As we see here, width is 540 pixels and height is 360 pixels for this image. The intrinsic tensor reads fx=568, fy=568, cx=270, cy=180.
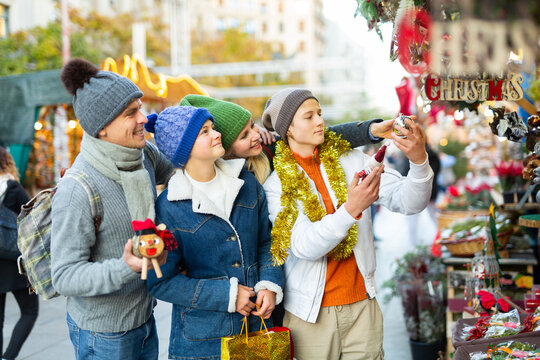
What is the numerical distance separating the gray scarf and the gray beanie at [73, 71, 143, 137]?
74 millimetres

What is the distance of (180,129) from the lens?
2.27 meters

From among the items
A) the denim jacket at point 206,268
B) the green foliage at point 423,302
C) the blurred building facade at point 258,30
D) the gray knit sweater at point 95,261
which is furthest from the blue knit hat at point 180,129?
the blurred building facade at point 258,30

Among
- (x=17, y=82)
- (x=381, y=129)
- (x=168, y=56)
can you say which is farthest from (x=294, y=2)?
(x=381, y=129)

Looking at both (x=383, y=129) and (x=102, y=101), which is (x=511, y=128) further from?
(x=102, y=101)

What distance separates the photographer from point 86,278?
81.6 inches

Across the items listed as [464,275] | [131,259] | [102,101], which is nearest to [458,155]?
[464,275]

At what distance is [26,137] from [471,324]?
6571mm

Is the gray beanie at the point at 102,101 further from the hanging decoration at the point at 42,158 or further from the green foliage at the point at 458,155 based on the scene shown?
the green foliage at the point at 458,155

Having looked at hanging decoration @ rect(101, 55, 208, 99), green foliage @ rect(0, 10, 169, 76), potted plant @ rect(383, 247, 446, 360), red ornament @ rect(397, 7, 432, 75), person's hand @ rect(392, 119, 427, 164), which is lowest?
potted plant @ rect(383, 247, 446, 360)

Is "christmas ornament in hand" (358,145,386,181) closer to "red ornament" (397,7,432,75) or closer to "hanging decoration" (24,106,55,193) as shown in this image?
"red ornament" (397,7,432,75)

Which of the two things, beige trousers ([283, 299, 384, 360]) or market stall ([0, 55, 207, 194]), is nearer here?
beige trousers ([283, 299, 384, 360])

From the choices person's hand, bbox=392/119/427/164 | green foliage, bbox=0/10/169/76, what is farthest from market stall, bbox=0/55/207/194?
green foliage, bbox=0/10/169/76

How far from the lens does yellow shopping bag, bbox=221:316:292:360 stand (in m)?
2.15

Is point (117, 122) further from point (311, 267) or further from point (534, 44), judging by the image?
point (534, 44)
